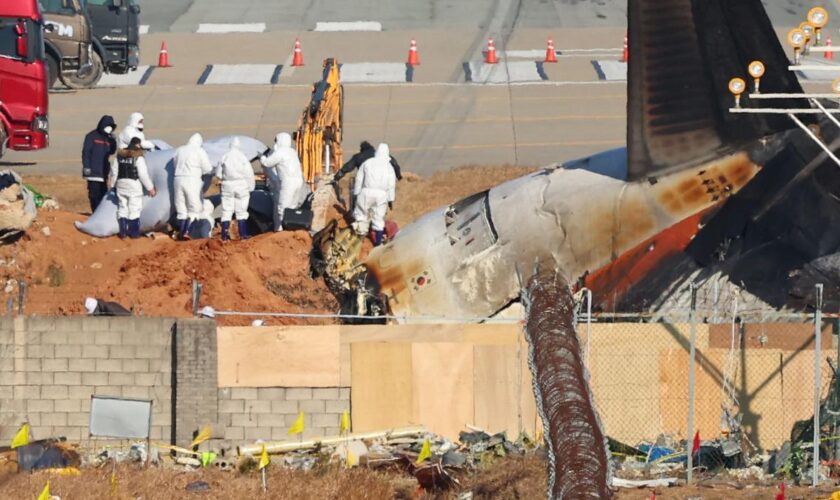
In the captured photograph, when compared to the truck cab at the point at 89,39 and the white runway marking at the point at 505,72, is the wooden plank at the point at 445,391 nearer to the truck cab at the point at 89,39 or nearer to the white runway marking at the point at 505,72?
the truck cab at the point at 89,39

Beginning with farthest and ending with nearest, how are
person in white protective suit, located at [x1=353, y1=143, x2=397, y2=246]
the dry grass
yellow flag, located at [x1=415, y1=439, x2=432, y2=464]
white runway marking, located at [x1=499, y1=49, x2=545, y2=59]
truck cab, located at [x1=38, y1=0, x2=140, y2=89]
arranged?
white runway marking, located at [x1=499, y1=49, x2=545, y2=59] < truck cab, located at [x1=38, y1=0, x2=140, y2=89] < the dry grass < person in white protective suit, located at [x1=353, y1=143, x2=397, y2=246] < yellow flag, located at [x1=415, y1=439, x2=432, y2=464]

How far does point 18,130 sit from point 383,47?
1576 centimetres

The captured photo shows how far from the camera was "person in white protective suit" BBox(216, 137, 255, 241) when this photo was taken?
31031mm

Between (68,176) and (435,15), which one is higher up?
(435,15)

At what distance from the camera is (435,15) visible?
185 feet

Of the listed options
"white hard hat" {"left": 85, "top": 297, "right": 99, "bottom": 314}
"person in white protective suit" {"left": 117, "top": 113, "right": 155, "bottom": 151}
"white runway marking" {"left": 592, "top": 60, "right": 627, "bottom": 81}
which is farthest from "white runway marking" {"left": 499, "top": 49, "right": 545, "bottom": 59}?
"white hard hat" {"left": 85, "top": 297, "right": 99, "bottom": 314}

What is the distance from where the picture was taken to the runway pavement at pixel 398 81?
142 feet

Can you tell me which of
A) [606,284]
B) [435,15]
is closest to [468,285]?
[606,284]

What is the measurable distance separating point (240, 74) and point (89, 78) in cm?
406

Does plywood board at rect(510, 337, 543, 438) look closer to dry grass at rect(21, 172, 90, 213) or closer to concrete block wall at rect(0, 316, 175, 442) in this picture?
concrete block wall at rect(0, 316, 175, 442)

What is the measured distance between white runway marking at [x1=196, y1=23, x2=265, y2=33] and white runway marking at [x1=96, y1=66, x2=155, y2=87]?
4.50 metres

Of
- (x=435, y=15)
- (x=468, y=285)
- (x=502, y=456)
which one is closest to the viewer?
(x=502, y=456)

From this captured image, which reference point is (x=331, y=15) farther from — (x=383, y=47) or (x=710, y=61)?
(x=710, y=61)

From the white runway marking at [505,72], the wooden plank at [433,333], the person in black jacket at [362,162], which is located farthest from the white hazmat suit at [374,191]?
the white runway marking at [505,72]
